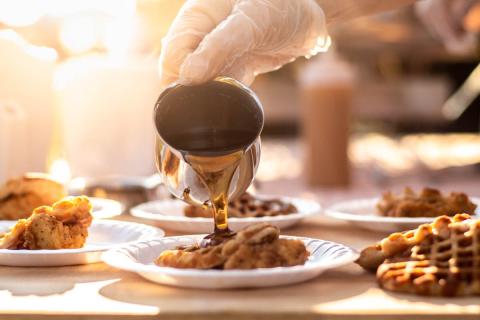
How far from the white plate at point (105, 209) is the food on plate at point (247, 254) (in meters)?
0.43

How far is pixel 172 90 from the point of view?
1.05 m

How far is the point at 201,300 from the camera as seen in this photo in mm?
827

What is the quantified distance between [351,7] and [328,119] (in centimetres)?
151

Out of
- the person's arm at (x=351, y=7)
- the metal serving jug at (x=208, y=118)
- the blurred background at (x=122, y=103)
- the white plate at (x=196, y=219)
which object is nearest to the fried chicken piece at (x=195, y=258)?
the metal serving jug at (x=208, y=118)

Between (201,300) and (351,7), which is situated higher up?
(351,7)

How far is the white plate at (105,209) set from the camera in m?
1.35

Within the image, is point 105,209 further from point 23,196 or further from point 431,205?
point 431,205

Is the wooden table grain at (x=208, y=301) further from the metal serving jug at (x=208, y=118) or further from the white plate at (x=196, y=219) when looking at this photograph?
the white plate at (x=196, y=219)

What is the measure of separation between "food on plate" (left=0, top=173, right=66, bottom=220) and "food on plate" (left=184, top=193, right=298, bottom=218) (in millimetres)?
253

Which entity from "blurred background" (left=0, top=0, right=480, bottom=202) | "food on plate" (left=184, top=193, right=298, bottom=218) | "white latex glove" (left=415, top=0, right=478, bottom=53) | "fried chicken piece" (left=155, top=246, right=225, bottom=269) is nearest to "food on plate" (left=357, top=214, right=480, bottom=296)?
"fried chicken piece" (left=155, top=246, right=225, bottom=269)

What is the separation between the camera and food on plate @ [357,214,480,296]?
837mm

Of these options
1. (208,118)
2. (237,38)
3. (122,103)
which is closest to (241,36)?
(237,38)

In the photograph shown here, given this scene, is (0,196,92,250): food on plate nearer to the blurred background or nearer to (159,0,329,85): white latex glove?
(159,0,329,85): white latex glove

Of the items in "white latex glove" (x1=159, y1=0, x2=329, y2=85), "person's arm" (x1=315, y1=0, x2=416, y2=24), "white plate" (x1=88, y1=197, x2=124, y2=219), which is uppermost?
"person's arm" (x1=315, y1=0, x2=416, y2=24)
